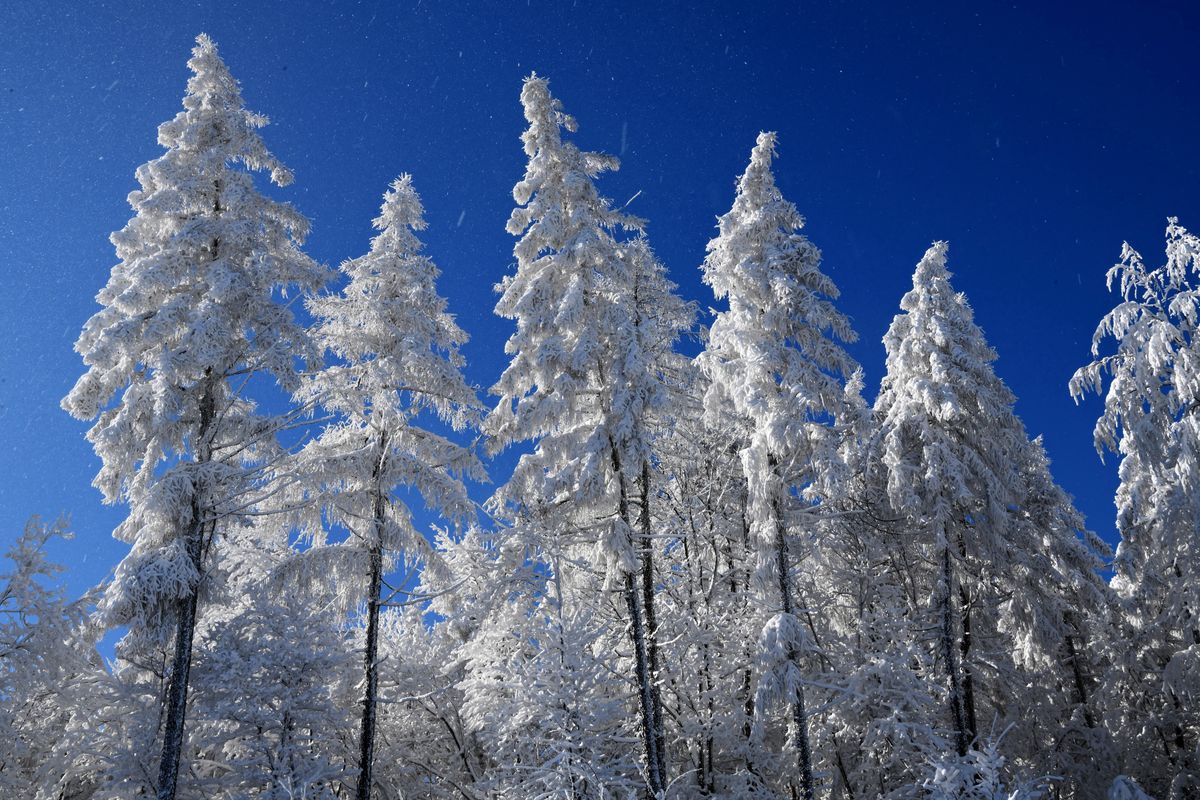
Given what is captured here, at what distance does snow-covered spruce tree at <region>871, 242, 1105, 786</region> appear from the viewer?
19594 mm

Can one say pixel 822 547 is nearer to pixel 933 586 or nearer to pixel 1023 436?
pixel 933 586

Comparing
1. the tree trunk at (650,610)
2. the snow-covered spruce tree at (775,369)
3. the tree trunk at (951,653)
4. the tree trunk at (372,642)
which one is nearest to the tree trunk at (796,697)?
the snow-covered spruce tree at (775,369)

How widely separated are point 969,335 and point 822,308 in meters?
6.64

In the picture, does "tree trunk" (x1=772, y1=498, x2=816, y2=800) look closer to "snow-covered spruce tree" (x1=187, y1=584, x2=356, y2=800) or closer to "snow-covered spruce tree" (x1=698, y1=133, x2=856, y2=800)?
"snow-covered spruce tree" (x1=698, y1=133, x2=856, y2=800)

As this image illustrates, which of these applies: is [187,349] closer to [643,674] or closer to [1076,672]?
[643,674]

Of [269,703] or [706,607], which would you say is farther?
[706,607]

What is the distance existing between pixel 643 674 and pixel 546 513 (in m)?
3.79

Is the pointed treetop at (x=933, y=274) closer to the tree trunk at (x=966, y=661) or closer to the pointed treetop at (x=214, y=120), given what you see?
the tree trunk at (x=966, y=661)

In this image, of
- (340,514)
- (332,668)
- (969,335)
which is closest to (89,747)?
(332,668)

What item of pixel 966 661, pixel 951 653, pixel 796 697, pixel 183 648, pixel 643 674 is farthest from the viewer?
pixel 966 661

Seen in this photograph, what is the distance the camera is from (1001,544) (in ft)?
66.7

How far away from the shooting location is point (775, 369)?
17438 mm

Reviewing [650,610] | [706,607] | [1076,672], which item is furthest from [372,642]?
[1076,672]

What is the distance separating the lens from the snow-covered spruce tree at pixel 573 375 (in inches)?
630
